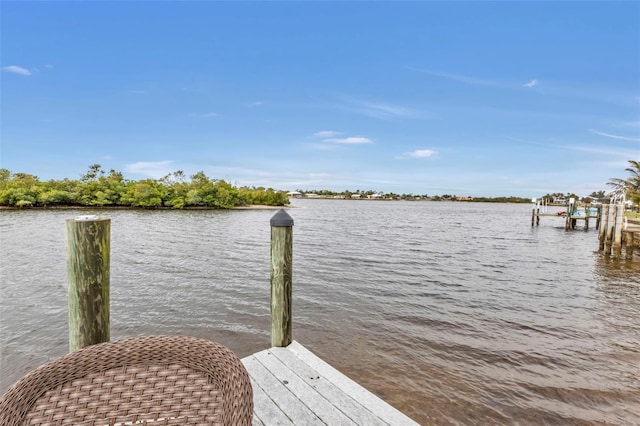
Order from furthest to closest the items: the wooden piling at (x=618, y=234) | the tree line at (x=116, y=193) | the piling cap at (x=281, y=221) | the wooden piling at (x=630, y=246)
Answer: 1. the tree line at (x=116, y=193)
2. the wooden piling at (x=618, y=234)
3. the wooden piling at (x=630, y=246)
4. the piling cap at (x=281, y=221)

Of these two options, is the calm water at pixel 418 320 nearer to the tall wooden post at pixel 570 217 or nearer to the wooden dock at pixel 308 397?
the wooden dock at pixel 308 397

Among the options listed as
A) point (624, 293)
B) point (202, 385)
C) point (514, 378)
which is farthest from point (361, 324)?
point (624, 293)

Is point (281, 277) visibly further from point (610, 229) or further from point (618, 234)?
point (610, 229)

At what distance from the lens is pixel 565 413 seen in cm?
408

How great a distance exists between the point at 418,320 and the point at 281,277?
16.7 ft

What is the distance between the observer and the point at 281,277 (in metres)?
3.49

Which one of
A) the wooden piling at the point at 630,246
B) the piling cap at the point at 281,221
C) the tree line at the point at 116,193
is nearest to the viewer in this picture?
the piling cap at the point at 281,221

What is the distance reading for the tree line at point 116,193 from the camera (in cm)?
5575

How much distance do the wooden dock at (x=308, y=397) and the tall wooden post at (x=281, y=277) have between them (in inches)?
11.4

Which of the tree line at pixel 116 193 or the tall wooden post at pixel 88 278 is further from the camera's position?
the tree line at pixel 116 193

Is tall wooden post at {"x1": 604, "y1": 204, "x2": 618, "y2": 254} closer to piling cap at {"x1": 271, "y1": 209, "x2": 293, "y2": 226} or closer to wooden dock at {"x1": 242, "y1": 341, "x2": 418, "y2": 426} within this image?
wooden dock at {"x1": 242, "y1": 341, "x2": 418, "y2": 426}

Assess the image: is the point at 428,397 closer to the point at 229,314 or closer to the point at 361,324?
the point at 361,324

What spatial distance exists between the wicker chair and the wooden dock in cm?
89

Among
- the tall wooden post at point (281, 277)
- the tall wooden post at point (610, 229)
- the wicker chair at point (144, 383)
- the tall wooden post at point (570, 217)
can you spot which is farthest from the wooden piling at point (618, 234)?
the wicker chair at point (144, 383)
